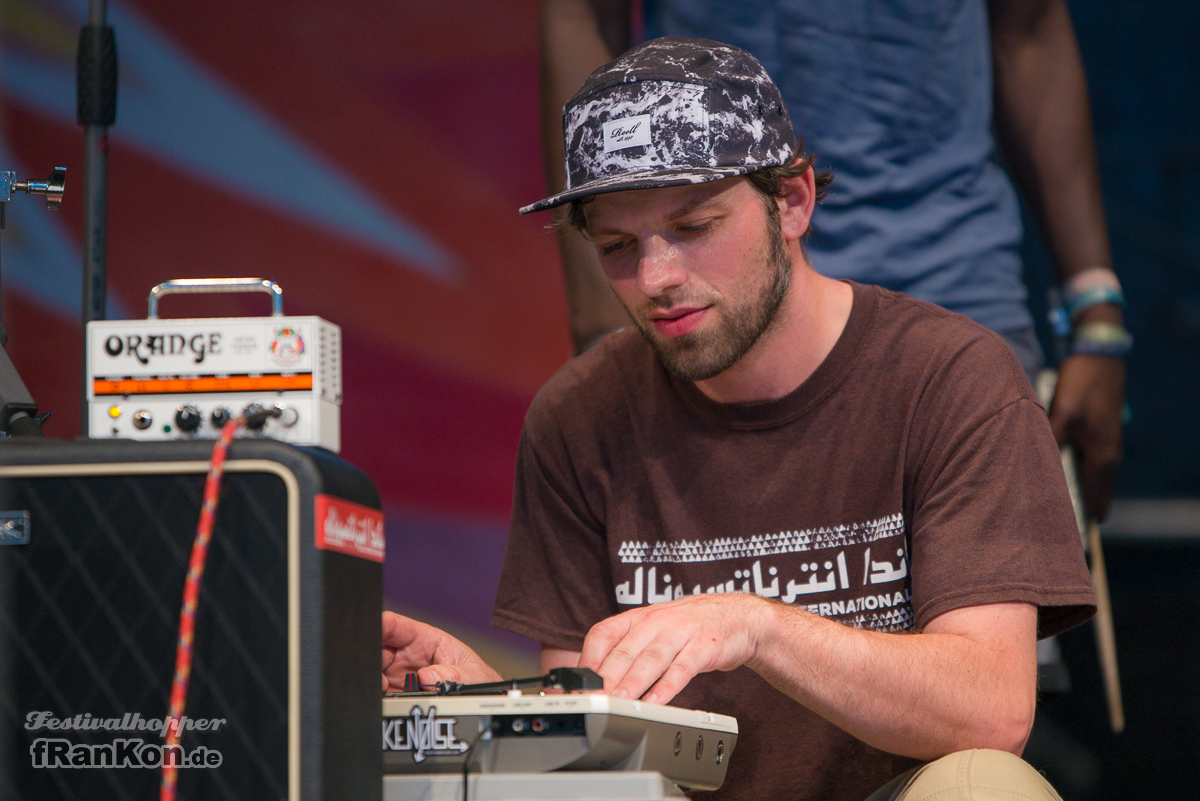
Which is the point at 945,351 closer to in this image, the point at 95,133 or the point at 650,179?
the point at 650,179

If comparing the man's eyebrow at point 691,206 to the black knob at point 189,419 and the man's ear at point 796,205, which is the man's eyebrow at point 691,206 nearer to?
the man's ear at point 796,205

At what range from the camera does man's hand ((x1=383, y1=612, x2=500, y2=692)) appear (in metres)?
1.56

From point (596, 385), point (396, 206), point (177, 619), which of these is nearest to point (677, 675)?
point (177, 619)

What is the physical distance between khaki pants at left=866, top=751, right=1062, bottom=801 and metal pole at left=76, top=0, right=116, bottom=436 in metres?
1.18

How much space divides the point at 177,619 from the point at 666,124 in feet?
2.86

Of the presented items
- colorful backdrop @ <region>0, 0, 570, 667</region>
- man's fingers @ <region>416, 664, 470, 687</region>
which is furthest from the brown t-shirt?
colorful backdrop @ <region>0, 0, 570, 667</region>

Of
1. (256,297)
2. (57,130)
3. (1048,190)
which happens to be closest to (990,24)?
(1048,190)

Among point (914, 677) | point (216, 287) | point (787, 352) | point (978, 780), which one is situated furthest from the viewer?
point (787, 352)

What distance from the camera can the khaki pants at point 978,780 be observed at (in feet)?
3.84

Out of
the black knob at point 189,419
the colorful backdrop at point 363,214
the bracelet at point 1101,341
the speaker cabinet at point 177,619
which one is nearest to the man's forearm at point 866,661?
the speaker cabinet at point 177,619

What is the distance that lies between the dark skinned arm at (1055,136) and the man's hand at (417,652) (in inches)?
55.4

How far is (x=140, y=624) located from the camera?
3.20 ft

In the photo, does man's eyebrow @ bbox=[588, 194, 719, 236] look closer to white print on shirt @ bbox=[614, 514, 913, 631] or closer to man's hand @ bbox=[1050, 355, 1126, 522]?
white print on shirt @ bbox=[614, 514, 913, 631]

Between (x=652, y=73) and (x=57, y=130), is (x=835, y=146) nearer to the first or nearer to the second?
(x=652, y=73)
